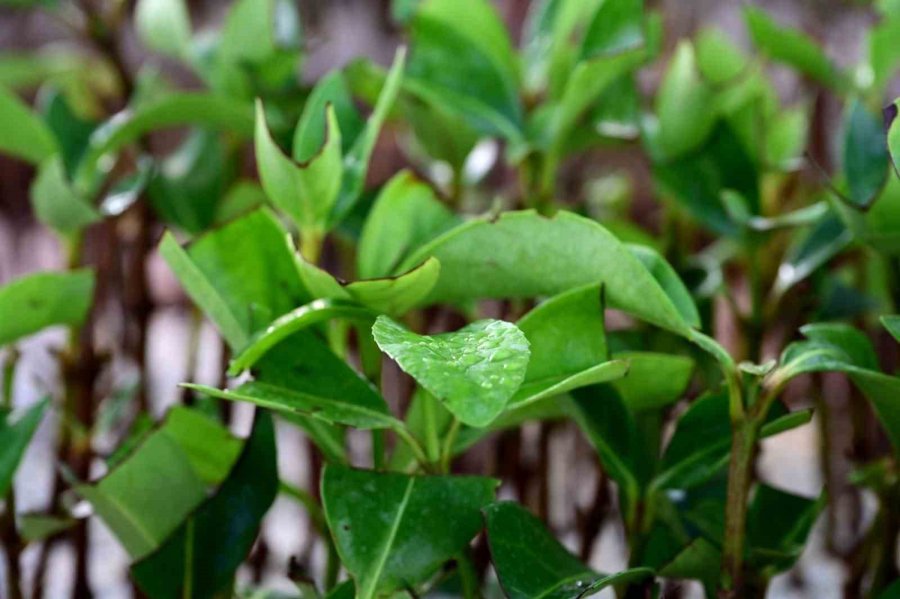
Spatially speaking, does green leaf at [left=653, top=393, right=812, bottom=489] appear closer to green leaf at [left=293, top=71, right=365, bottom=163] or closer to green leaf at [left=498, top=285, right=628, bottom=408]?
green leaf at [left=498, top=285, right=628, bottom=408]

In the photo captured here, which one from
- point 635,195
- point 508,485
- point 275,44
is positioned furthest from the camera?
point 635,195

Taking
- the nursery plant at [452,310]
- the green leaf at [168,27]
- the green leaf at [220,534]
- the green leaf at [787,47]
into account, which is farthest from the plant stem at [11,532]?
the green leaf at [787,47]

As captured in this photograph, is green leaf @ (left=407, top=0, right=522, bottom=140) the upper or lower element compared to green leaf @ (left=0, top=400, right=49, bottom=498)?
upper

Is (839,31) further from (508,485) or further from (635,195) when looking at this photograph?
(508,485)

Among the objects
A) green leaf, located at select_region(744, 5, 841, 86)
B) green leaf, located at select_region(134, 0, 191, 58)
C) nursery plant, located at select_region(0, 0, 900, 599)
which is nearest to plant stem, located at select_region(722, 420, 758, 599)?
nursery plant, located at select_region(0, 0, 900, 599)

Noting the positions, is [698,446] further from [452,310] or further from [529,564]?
[452,310]

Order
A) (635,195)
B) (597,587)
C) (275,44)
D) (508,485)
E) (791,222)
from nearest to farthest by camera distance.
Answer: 1. (597,587)
2. (791,222)
3. (275,44)
4. (508,485)
5. (635,195)

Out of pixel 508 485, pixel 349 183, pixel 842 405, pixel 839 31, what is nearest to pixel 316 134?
pixel 349 183
